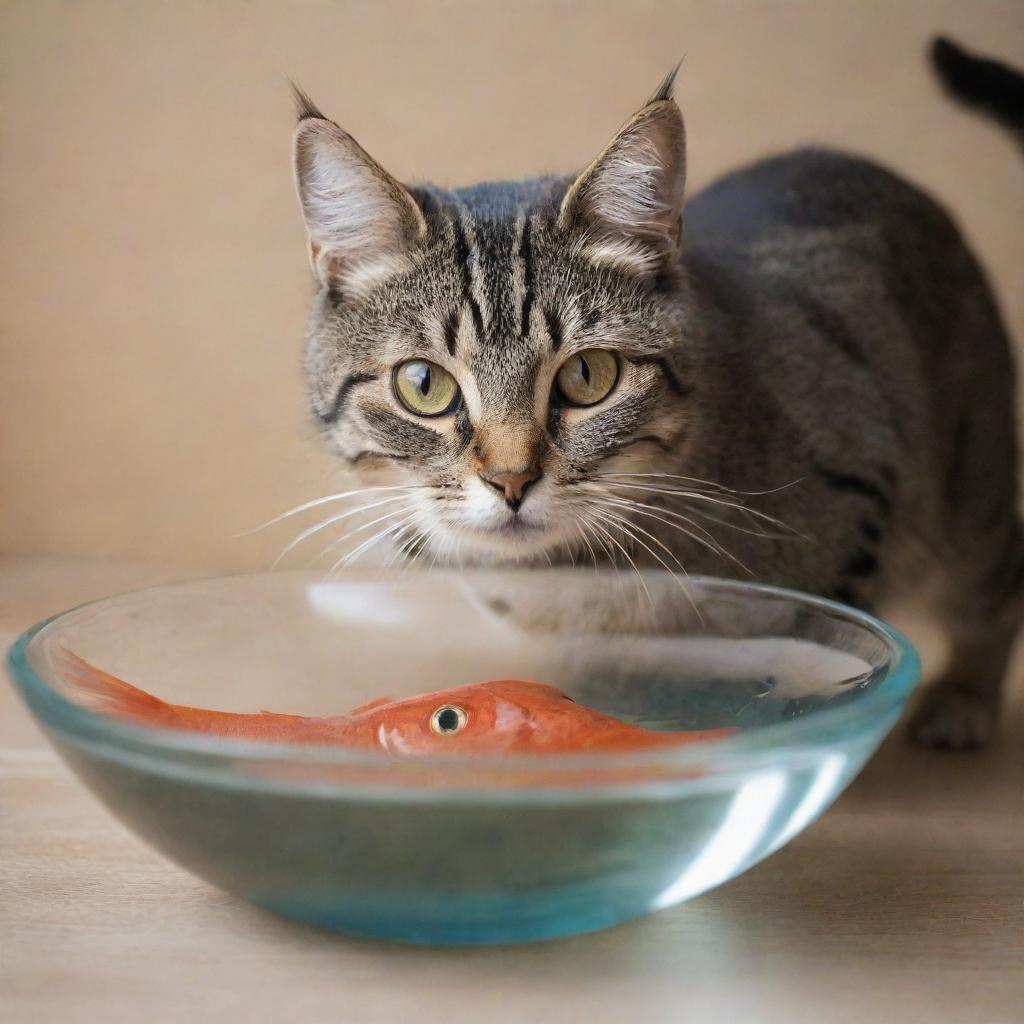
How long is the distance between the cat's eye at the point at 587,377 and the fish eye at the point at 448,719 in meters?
0.37

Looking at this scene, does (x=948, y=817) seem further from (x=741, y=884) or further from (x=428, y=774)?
(x=428, y=774)

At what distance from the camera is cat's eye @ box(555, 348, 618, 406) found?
97cm

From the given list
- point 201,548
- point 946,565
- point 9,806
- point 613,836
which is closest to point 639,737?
point 613,836

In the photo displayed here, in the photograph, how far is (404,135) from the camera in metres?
1.35

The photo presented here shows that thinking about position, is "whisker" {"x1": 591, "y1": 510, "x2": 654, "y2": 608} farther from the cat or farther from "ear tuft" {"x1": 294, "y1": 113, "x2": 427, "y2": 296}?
"ear tuft" {"x1": 294, "y1": 113, "x2": 427, "y2": 296}

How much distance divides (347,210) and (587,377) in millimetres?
240

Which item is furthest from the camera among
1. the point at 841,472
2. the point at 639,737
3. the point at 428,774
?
the point at 841,472

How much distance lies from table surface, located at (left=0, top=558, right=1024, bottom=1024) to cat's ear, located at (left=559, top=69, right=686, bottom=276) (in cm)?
49

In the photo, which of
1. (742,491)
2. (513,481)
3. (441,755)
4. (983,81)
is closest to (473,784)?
(441,755)

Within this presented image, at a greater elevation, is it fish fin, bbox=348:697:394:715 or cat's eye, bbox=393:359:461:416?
cat's eye, bbox=393:359:461:416

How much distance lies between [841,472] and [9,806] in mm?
775

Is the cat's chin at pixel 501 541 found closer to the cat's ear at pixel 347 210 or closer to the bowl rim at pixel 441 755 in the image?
the cat's ear at pixel 347 210

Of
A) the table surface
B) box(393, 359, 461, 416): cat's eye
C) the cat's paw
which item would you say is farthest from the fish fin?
the cat's paw

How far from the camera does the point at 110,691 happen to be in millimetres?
682
